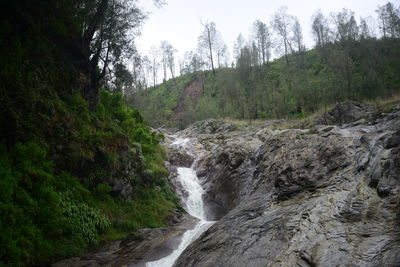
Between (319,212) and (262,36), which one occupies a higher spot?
(262,36)

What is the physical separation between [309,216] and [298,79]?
110 feet

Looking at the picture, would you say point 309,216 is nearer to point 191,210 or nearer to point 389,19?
point 191,210

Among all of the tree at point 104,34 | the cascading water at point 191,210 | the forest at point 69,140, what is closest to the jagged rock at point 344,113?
the cascading water at point 191,210

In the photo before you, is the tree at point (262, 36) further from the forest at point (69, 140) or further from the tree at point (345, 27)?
the forest at point (69, 140)

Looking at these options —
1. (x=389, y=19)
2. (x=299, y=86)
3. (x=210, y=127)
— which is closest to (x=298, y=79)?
(x=299, y=86)

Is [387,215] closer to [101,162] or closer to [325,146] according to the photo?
[325,146]

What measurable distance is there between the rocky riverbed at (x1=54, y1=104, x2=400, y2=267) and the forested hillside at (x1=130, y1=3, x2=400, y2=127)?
19.7m

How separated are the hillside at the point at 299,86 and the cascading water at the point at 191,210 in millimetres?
14656

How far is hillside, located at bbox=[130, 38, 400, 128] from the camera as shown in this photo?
28.9 meters

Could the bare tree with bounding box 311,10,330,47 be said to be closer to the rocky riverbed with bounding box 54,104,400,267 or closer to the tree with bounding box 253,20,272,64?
the tree with bounding box 253,20,272,64

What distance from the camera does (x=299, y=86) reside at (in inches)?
1320

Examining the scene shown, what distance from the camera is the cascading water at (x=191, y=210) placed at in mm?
9789

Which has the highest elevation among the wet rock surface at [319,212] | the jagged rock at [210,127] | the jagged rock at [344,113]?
the jagged rock at [210,127]

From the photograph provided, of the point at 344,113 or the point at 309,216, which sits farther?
the point at 344,113
